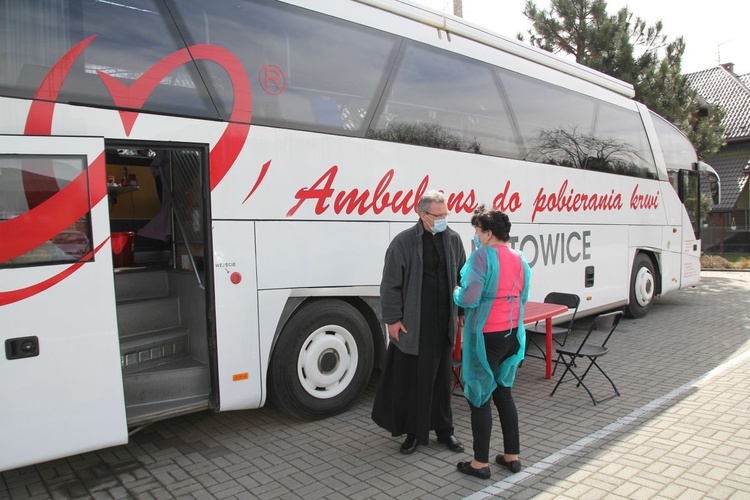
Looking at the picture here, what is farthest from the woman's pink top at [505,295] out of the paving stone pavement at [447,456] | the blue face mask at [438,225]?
the paving stone pavement at [447,456]

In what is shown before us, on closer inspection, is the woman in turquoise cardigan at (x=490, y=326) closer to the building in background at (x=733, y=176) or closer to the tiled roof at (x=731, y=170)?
the building in background at (x=733, y=176)

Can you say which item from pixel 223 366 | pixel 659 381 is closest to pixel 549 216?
pixel 659 381

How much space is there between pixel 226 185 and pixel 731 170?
30.1 metres

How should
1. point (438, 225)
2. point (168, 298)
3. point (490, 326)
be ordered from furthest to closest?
point (168, 298)
point (438, 225)
point (490, 326)

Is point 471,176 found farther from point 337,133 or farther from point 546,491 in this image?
point 546,491

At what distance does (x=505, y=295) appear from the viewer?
3736 millimetres

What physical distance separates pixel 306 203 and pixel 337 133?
719mm

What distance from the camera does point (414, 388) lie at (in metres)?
4.25

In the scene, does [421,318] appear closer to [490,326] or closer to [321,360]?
[490,326]

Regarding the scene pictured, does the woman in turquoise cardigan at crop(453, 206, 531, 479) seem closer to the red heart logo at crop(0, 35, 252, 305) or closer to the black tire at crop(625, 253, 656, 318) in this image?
the red heart logo at crop(0, 35, 252, 305)

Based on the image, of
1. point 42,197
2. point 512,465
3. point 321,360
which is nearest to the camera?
point 42,197

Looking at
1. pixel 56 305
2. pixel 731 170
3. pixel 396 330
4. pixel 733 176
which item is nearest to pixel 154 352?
pixel 56 305

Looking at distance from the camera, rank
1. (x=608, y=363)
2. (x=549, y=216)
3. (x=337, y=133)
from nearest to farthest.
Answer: (x=337, y=133), (x=608, y=363), (x=549, y=216)

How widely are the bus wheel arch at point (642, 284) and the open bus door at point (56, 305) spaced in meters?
8.29
